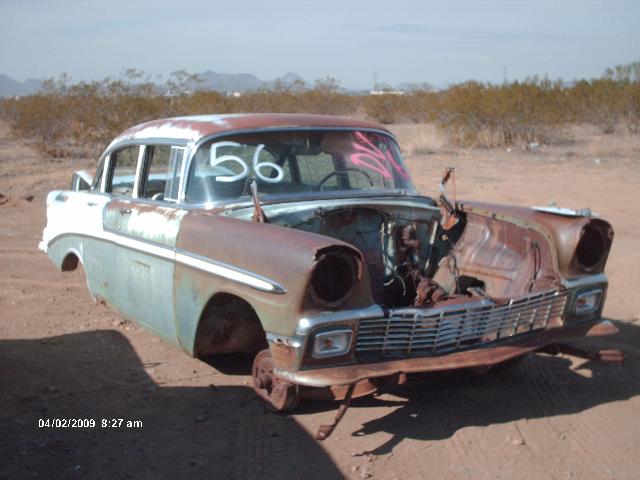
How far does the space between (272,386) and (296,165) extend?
1.56 metres

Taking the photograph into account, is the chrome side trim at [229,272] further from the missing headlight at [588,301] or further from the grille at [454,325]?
the missing headlight at [588,301]

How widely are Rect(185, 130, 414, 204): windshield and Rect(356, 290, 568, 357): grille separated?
1380mm

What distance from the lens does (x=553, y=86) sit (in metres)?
22.5

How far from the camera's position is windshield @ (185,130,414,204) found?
4.57 metres

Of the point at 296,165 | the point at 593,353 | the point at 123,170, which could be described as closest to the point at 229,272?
the point at 296,165

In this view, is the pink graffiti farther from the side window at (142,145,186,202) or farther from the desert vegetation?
the desert vegetation

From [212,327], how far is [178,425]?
0.60 meters

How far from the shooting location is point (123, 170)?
588 cm

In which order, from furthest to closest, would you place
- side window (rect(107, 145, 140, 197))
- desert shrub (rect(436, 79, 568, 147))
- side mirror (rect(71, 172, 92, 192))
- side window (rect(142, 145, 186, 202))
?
desert shrub (rect(436, 79, 568, 147))
side mirror (rect(71, 172, 92, 192))
side window (rect(107, 145, 140, 197))
side window (rect(142, 145, 186, 202))

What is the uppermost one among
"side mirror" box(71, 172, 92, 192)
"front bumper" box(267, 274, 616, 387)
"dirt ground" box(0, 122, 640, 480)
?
"side mirror" box(71, 172, 92, 192)

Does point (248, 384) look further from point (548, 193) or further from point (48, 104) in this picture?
point (48, 104)

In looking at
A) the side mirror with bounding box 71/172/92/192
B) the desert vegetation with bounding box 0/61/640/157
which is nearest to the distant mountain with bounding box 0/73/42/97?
the desert vegetation with bounding box 0/61/640/157

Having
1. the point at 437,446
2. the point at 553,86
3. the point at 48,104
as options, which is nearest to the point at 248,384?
the point at 437,446

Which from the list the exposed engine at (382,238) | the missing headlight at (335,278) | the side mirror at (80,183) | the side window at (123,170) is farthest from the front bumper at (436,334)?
the side mirror at (80,183)
